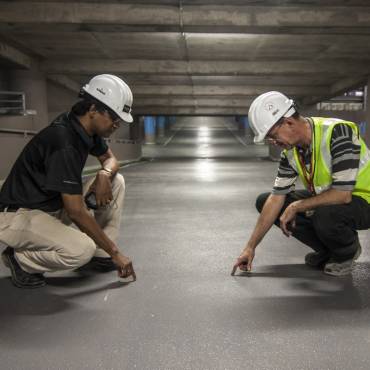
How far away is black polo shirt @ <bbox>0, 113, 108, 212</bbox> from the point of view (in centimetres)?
191

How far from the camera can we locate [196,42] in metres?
7.72

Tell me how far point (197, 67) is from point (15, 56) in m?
4.24

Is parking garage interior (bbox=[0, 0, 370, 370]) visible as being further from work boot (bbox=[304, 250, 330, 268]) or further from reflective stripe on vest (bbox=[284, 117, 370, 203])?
reflective stripe on vest (bbox=[284, 117, 370, 203])

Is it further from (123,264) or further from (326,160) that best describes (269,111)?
(123,264)

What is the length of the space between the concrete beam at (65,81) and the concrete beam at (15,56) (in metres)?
1.56

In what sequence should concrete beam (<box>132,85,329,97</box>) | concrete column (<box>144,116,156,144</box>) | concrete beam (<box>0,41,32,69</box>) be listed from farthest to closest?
concrete column (<box>144,116,156,144</box>), concrete beam (<box>132,85,329,97</box>), concrete beam (<box>0,41,32,69</box>)

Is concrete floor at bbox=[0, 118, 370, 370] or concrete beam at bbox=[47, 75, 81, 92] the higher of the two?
concrete beam at bbox=[47, 75, 81, 92]

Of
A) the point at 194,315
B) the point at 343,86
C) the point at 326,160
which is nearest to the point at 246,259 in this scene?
the point at 194,315

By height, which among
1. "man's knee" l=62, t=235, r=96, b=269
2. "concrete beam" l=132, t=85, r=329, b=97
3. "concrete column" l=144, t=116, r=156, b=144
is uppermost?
"concrete beam" l=132, t=85, r=329, b=97

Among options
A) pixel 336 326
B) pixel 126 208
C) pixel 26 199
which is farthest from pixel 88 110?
pixel 126 208

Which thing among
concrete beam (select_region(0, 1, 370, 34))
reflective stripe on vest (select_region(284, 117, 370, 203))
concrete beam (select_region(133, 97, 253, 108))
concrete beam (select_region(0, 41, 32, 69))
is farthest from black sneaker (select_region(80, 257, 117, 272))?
concrete beam (select_region(133, 97, 253, 108))

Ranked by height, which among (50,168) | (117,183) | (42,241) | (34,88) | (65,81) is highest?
(65,81)

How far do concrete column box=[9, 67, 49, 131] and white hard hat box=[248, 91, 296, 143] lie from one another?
26.9 ft

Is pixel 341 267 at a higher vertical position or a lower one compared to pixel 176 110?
lower
